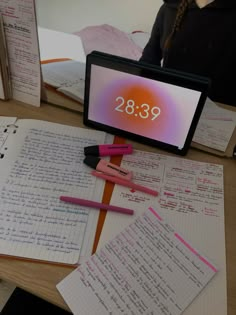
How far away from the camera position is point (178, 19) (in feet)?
3.14

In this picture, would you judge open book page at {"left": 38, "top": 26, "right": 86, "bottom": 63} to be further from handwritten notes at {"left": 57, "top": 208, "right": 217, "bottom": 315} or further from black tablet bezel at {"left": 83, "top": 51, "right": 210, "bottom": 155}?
handwritten notes at {"left": 57, "top": 208, "right": 217, "bottom": 315}

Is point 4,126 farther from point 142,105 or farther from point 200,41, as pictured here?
point 200,41

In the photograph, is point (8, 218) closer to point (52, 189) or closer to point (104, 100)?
point (52, 189)

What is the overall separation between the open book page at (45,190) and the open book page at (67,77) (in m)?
0.15

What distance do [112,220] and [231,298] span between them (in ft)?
0.74

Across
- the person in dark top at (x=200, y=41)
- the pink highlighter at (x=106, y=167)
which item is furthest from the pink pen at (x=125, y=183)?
the person in dark top at (x=200, y=41)

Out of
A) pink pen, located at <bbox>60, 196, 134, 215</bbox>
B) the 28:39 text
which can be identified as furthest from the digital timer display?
pink pen, located at <bbox>60, 196, 134, 215</bbox>

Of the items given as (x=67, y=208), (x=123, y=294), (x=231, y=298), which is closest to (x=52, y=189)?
(x=67, y=208)

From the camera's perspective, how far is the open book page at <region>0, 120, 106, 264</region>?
17.7 inches

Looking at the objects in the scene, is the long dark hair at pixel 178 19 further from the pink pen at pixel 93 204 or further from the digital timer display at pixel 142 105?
the pink pen at pixel 93 204

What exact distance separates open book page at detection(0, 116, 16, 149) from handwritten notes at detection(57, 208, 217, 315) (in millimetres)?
352

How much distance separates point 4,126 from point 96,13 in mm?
564

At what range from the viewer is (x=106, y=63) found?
1.90ft

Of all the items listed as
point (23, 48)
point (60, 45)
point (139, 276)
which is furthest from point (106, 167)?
point (60, 45)
